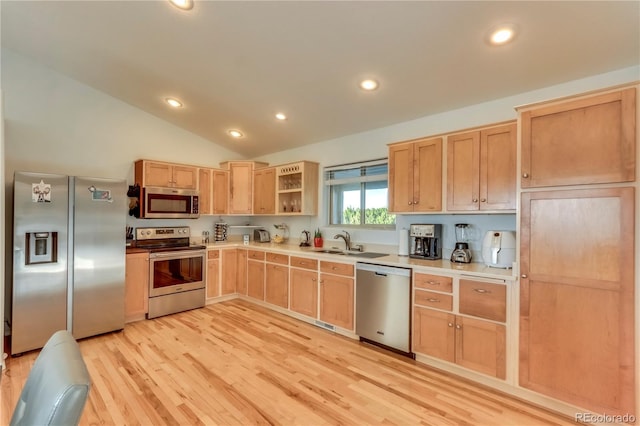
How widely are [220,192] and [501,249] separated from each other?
4.01 m

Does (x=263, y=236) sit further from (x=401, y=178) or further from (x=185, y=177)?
(x=401, y=178)

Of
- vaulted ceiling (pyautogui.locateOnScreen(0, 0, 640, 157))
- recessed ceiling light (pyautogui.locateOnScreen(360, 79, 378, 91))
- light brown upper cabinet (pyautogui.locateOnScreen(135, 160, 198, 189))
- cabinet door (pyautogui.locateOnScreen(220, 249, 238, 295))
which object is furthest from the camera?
cabinet door (pyautogui.locateOnScreen(220, 249, 238, 295))

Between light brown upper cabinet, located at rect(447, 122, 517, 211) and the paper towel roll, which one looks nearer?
light brown upper cabinet, located at rect(447, 122, 517, 211)

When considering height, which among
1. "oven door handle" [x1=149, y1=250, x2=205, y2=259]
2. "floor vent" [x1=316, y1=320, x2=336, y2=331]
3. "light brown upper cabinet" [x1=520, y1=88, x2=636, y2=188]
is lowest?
"floor vent" [x1=316, y1=320, x2=336, y2=331]

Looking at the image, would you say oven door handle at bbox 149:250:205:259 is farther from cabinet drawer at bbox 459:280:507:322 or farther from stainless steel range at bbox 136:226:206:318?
cabinet drawer at bbox 459:280:507:322

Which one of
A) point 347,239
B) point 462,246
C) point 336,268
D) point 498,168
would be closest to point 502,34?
point 498,168

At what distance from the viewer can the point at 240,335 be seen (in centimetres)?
340

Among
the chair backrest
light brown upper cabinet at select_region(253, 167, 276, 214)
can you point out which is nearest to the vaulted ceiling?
light brown upper cabinet at select_region(253, 167, 276, 214)

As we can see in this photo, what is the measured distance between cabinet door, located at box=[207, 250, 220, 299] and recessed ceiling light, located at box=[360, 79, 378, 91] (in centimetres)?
314

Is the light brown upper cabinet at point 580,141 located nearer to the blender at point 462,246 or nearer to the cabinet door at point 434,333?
the blender at point 462,246

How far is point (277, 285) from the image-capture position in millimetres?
4184

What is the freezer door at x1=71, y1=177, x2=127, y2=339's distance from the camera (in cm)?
324

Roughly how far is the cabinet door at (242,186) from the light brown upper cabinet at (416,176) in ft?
8.62

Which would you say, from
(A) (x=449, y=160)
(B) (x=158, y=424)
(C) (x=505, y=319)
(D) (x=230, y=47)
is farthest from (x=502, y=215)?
(B) (x=158, y=424)
